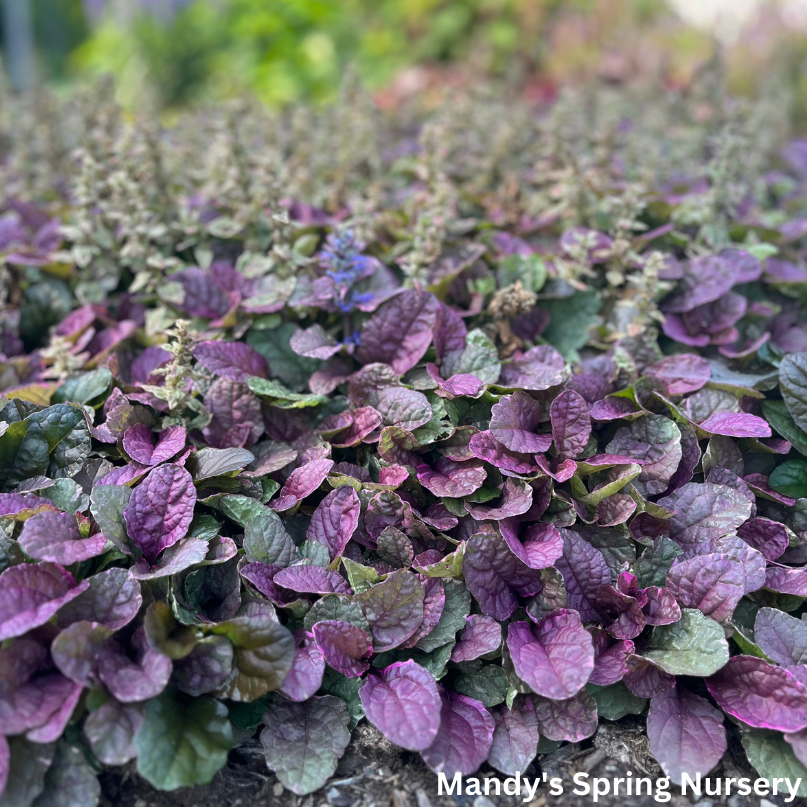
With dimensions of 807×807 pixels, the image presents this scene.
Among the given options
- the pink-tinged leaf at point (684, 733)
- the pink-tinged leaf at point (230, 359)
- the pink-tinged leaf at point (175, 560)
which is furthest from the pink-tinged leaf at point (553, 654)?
the pink-tinged leaf at point (230, 359)

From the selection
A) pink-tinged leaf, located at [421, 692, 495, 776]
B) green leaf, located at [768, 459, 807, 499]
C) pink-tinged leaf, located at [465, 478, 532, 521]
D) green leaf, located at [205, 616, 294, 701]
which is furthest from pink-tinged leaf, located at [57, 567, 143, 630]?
green leaf, located at [768, 459, 807, 499]

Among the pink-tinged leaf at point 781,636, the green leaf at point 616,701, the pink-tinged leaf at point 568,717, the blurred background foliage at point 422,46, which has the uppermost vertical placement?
the blurred background foliage at point 422,46

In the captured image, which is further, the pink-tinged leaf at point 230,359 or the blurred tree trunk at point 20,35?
the blurred tree trunk at point 20,35

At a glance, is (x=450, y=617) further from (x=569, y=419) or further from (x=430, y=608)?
(x=569, y=419)

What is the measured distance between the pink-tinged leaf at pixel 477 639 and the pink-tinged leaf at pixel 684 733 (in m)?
0.44

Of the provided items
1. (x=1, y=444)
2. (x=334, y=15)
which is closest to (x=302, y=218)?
(x=1, y=444)

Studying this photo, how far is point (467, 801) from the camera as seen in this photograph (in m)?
1.85

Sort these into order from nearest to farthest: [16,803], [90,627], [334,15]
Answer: [16,803], [90,627], [334,15]

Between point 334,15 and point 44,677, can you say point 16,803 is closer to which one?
point 44,677

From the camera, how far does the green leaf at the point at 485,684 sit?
6.59ft

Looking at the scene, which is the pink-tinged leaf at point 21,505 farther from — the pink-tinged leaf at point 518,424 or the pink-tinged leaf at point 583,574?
the pink-tinged leaf at point 583,574

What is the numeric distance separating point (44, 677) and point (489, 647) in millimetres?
1128

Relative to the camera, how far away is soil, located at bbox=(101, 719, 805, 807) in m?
1.84

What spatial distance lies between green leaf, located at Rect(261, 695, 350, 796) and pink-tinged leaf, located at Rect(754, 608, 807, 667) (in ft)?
3.76
